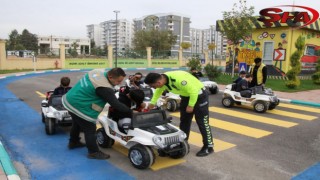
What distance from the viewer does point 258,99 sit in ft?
31.0

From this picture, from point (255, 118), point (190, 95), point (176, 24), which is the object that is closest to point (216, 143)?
point (190, 95)

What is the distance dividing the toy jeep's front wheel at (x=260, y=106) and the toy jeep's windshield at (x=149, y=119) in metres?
5.21

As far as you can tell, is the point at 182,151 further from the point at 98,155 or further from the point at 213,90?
the point at 213,90

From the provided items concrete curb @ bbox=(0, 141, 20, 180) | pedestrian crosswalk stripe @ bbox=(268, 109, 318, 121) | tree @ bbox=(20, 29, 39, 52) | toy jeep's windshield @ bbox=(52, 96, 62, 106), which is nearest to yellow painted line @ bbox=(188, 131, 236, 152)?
toy jeep's windshield @ bbox=(52, 96, 62, 106)

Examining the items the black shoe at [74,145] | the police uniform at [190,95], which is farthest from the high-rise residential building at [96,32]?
the police uniform at [190,95]

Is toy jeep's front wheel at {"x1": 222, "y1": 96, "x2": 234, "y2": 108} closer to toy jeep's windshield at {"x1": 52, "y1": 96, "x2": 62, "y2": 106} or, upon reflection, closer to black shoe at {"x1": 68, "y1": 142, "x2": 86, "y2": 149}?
toy jeep's windshield at {"x1": 52, "y1": 96, "x2": 62, "y2": 106}

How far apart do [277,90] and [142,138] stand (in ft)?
38.5

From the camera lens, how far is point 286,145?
616cm

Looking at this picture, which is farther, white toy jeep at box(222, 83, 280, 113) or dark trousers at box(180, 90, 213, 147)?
white toy jeep at box(222, 83, 280, 113)

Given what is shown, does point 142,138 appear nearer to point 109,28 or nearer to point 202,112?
point 202,112

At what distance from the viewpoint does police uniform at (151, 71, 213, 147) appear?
16.5 feet

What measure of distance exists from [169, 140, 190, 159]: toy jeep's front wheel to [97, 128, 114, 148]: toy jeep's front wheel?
129cm

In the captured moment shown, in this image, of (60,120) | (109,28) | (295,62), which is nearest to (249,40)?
(295,62)

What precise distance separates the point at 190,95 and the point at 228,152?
1537 millimetres
